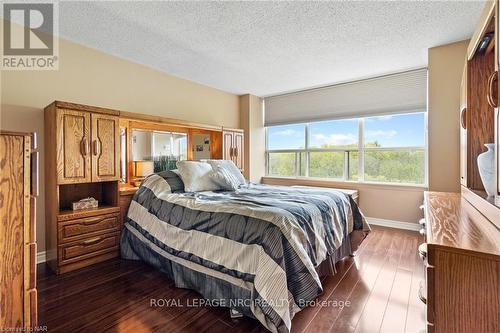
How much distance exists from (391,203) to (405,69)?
6.86 feet

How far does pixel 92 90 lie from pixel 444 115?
4.36 meters

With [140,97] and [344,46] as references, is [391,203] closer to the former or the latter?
[344,46]

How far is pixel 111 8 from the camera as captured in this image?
2.17 m

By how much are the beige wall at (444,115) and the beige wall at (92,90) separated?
3460 millimetres

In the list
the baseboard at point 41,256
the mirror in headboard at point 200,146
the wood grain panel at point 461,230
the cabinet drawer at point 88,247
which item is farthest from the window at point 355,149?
the baseboard at point 41,256

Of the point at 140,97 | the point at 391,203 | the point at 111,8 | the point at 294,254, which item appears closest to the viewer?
the point at 294,254

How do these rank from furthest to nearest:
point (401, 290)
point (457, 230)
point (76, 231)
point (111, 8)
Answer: point (76, 231) < point (111, 8) < point (401, 290) < point (457, 230)

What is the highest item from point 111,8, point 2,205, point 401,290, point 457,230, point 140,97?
point 111,8

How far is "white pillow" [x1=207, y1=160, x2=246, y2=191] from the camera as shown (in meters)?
3.03

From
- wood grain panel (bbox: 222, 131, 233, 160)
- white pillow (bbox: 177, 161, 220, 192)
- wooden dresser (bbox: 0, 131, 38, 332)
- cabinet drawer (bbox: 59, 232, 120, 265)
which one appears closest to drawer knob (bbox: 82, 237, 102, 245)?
cabinet drawer (bbox: 59, 232, 120, 265)

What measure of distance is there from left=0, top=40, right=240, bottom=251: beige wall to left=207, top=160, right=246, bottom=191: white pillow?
128 cm

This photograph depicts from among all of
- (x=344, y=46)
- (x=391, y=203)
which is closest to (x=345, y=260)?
(x=391, y=203)

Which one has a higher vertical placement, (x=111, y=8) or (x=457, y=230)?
(x=111, y=8)

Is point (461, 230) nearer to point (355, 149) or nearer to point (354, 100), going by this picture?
point (355, 149)
